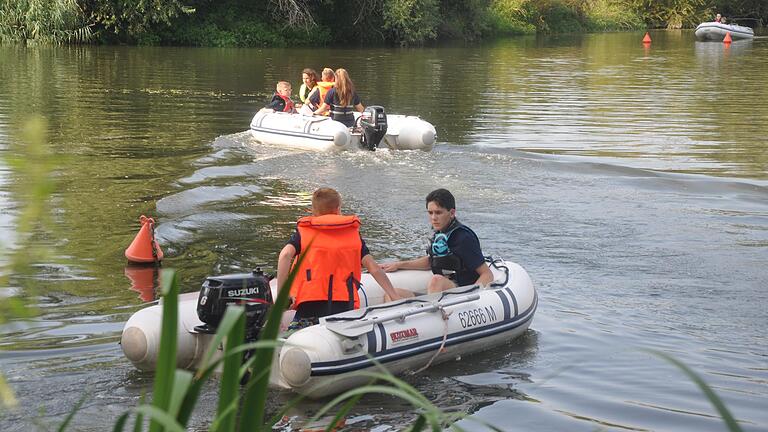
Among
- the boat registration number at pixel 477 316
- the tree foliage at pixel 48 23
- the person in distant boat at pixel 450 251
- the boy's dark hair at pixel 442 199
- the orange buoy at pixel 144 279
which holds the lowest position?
the orange buoy at pixel 144 279

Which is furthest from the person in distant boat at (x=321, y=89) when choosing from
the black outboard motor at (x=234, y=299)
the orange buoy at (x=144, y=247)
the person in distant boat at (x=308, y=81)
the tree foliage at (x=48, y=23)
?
the tree foliage at (x=48, y=23)

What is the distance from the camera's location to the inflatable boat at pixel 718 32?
4791cm

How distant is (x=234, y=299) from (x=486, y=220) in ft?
19.5

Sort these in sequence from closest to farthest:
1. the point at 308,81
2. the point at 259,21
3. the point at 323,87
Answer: the point at 323,87, the point at 308,81, the point at 259,21

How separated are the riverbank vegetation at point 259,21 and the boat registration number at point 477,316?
83.2ft

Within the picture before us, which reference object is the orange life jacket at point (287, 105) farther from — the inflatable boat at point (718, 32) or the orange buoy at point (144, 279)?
the inflatable boat at point (718, 32)

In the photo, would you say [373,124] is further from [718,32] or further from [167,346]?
[718,32]

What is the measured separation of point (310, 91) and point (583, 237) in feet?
22.7

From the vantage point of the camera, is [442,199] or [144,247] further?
[144,247]

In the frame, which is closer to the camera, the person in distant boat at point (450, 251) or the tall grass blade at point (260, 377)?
the tall grass blade at point (260, 377)

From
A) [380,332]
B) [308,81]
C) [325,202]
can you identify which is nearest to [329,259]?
[325,202]

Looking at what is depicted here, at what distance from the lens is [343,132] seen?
49.9ft

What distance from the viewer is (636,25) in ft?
193

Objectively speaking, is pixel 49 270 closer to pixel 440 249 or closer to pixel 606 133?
pixel 440 249
